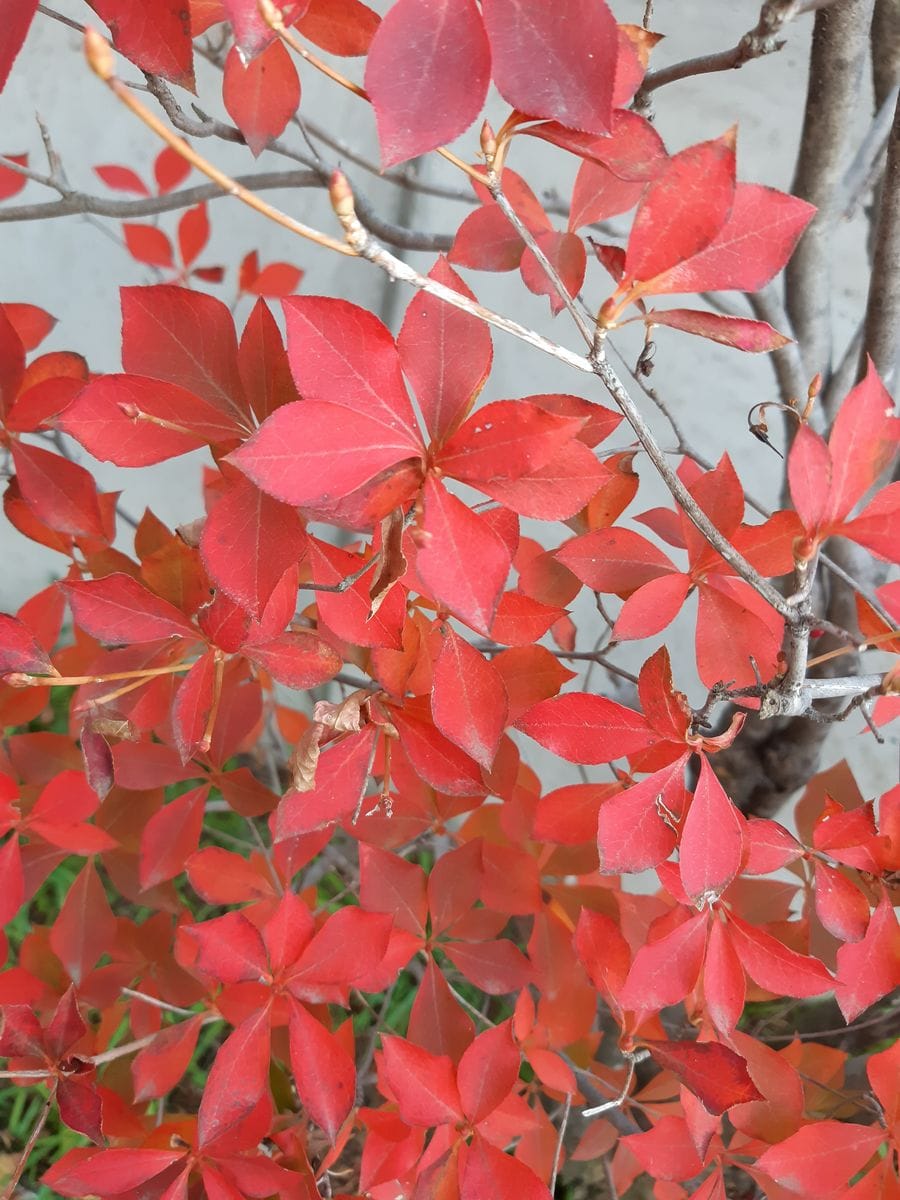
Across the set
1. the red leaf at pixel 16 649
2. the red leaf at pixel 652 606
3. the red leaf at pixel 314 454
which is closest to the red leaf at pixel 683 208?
the red leaf at pixel 314 454

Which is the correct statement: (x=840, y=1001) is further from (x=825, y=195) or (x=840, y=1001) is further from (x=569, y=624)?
(x=825, y=195)

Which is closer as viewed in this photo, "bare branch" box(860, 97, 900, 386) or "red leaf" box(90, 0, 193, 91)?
"red leaf" box(90, 0, 193, 91)

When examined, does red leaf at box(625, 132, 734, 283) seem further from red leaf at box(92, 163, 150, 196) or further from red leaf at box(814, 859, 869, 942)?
red leaf at box(92, 163, 150, 196)

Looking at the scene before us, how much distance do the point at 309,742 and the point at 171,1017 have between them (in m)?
0.99

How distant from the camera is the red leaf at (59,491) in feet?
1.83

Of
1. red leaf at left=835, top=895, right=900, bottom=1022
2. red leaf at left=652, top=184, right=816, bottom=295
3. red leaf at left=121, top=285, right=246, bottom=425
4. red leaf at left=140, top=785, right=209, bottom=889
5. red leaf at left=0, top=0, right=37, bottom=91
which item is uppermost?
red leaf at left=0, top=0, right=37, bottom=91

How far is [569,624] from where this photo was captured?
2.63 ft

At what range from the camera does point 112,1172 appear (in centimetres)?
49

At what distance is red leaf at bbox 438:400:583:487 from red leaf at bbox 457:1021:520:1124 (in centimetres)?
31

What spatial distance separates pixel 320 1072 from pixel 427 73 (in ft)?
1.52

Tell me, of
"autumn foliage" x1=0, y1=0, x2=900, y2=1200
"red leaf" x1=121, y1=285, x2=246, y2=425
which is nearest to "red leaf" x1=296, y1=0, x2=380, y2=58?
"autumn foliage" x1=0, y1=0, x2=900, y2=1200

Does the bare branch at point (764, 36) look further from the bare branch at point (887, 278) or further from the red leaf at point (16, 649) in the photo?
the red leaf at point (16, 649)

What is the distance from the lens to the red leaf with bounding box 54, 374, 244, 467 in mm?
397

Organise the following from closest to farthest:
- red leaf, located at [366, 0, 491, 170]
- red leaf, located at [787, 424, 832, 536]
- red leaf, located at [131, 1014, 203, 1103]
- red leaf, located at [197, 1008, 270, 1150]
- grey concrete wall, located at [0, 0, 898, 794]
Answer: red leaf, located at [366, 0, 491, 170] → red leaf, located at [787, 424, 832, 536] → red leaf, located at [197, 1008, 270, 1150] → red leaf, located at [131, 1014, 203, 1103] → grey concrete wall, located at [0, 0, 898, 794]
